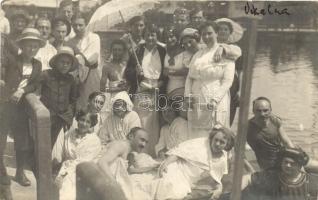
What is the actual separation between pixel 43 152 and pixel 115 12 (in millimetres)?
1404

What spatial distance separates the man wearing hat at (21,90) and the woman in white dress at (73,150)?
312mm

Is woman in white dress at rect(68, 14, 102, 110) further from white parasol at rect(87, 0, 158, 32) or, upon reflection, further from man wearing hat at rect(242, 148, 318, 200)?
man wearing hat at rect(242, 148, 318, 200)

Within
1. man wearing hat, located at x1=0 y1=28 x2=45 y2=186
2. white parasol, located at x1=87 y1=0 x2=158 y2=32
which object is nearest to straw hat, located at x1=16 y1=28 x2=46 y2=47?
man wearing hat, located at x1=0 y1=28 x2=45 y2=186

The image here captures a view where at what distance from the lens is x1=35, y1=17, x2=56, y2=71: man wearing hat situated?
4.96 metres

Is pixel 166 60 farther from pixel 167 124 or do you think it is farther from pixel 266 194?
pixel 266 194

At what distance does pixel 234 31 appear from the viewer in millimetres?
4859

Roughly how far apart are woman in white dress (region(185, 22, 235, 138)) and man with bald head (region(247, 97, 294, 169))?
25 centimetres

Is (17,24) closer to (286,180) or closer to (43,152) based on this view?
(43,152)

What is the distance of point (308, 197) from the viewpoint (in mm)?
4855

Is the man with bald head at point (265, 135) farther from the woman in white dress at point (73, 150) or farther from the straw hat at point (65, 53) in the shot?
the straw hat at point (65, 53)

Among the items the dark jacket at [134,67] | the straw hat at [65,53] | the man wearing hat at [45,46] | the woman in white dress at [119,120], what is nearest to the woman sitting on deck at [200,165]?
the woman in white dress at [119,120]

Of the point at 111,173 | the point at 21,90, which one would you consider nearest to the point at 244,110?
the point at 111,173

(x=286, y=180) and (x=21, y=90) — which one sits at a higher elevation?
(x=21, y=90)

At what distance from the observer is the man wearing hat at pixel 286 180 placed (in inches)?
190
